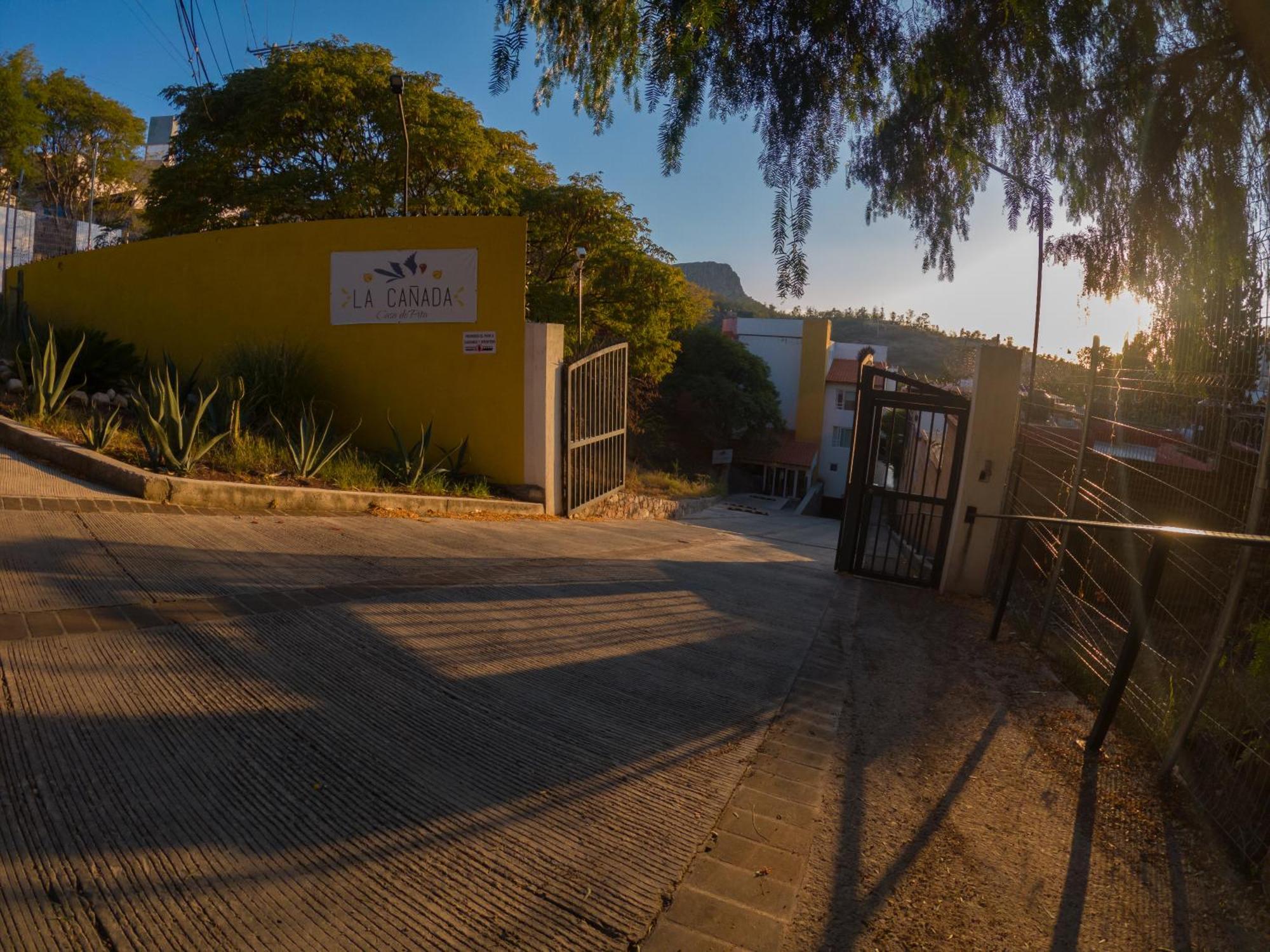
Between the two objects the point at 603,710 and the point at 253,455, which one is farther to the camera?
the point at 253,455

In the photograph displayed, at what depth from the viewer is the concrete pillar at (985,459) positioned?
746 cm

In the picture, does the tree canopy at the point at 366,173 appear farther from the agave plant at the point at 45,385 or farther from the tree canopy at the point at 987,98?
the tree canopy at the point at 987,98

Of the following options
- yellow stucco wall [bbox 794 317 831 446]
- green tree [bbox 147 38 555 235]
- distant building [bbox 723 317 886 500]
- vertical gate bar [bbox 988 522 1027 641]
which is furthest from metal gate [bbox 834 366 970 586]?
yellow stucco wall [bbox 794 317 831 446]

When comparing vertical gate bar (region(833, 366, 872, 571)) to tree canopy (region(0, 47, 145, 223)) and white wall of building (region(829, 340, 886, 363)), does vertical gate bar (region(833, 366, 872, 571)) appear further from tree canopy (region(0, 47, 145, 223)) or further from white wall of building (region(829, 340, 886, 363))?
white wall of building (region(829, 340, 886, 363))

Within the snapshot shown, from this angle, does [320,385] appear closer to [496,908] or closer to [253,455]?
[253,455]

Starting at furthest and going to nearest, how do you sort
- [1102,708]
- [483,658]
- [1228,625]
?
[483,658], [1102,708], [1228,625]

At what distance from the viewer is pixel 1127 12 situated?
505 centimetres

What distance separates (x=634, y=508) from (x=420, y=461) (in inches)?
239

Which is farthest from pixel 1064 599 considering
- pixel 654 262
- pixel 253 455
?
pixel 654 262

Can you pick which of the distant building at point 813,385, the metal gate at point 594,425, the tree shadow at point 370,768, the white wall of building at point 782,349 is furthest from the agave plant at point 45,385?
the white wall of building at point 782,349

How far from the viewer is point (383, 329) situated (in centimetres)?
1002

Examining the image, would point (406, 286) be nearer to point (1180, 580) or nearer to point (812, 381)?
point (1180, 580)

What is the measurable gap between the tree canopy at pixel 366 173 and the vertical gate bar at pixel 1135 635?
18433 millimetres

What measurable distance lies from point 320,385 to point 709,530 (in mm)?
6335
